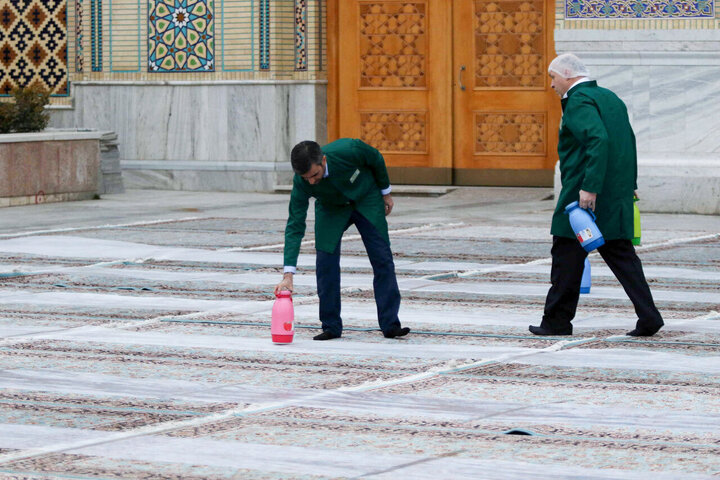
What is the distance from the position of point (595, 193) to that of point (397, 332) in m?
1.36

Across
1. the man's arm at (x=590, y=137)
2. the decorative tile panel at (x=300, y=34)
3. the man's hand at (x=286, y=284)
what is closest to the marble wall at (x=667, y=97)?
the decorative tile panel at (x=300, y=34)

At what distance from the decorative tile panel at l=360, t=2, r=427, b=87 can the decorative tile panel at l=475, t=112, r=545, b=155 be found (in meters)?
1.00

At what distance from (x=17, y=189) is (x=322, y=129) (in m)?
4.31

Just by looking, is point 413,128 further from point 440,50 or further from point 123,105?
point 123,105

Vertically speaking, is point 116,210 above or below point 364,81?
below

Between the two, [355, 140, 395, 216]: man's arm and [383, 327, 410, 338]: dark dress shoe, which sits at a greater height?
[355, 140, 395, 216]: man's arm

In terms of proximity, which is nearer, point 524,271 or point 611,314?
point 611,314

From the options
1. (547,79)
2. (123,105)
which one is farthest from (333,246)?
(123,105)

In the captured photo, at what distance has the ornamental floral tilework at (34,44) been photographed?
72.3 feet

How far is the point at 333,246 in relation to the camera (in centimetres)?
901

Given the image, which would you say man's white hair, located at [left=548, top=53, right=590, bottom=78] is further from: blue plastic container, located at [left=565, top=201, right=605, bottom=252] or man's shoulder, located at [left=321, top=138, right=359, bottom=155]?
man's shoulder, located at [left=321, top=138, right=359, bottom=155]

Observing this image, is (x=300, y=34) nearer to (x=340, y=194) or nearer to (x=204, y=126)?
(x=204, y=126)

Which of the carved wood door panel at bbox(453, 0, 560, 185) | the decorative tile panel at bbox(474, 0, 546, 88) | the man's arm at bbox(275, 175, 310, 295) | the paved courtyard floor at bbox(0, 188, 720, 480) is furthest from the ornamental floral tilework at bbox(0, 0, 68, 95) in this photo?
the man's arm at bbox(275, 175, 310, 295)

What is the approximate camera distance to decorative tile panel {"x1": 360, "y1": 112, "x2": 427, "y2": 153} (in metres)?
20.4
